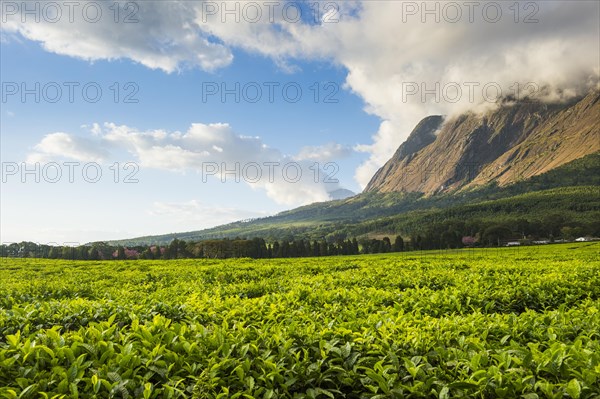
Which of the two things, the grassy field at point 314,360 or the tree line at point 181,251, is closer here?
the grassy field at point 314,360

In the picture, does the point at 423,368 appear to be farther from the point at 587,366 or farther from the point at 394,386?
the point at 587,366

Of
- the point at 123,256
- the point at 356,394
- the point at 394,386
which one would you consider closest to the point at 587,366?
the point at 394,386

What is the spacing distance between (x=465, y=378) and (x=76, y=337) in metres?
5.01

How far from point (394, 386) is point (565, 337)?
11.8 ft

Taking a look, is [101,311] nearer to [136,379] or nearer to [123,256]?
[136,379]

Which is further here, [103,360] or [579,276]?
[579,276]

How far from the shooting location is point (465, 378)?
4.49 m

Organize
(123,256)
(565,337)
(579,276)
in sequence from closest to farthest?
1. (565,337)
2. (579,276)
3. (123,256)

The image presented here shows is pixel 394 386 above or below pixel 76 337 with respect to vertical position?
below

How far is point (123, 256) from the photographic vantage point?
4525 inches

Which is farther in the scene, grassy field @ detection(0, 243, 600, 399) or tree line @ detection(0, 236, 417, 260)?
tree line @ detection(0, 236, 417, 260)

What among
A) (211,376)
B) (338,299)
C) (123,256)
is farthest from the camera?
(123,256)

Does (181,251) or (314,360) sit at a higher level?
(314,360)

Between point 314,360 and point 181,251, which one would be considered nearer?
point 314,360
